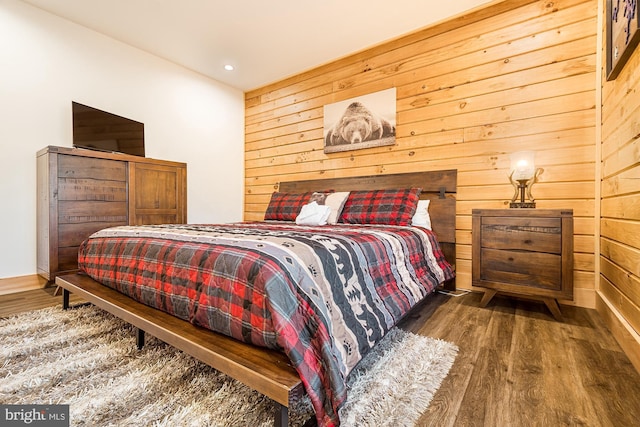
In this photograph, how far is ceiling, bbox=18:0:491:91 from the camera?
8.21 feet

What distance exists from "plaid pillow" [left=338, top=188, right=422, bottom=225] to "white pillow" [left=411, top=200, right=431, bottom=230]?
9 cm

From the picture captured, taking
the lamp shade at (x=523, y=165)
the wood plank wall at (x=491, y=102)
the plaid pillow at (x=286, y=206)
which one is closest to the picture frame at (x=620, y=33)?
the wood plank wall at (x=491, y=102)

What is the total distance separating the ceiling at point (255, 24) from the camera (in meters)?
2.50

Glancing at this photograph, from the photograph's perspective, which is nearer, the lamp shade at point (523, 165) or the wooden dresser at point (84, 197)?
the lamp shade at point (523, 165)

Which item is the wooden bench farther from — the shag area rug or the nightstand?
the nightstand

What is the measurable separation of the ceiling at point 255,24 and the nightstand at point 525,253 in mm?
1898

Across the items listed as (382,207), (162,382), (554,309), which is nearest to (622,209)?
(554,309)

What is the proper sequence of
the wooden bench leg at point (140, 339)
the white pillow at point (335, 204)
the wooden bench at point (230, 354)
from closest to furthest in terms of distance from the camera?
1. the wooden bench at point (230, 354)
2. the wooden bench leg at point (140, 339)
3. the white pillow at point (335, 204)

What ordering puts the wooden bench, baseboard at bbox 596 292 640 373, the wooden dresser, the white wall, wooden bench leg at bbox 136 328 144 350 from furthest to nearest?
the white wall → the wooden dresser → wooden bench leg at bbox 136 328 144 350 → baseboard at bbox 596 292 640 373 → the wooden bench

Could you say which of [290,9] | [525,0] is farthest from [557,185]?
[290,9]

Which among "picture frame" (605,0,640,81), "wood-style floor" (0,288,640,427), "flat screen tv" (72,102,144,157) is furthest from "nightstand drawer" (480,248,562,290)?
"flat screen tv" (72,102,144,157)

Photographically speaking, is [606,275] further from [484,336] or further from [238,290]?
[238,290]

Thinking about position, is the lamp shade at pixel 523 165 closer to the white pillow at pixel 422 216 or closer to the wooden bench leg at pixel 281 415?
the white pillow at pixel 422 216

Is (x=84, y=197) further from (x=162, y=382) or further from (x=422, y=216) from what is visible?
(x=422, y=216)
